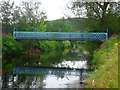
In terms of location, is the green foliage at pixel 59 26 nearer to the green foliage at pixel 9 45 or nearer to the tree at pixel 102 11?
the green foliage at pixel 9 45

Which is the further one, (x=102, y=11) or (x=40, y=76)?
(x=102, y=11)

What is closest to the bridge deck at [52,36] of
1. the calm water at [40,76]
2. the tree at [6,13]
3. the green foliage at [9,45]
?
the green foliage at [9,45]

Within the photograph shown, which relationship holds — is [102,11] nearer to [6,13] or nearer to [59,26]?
[6,13]

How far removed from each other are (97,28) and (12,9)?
6755 mm

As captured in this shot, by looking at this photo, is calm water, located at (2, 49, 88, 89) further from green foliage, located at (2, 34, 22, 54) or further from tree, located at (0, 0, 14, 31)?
tree, located at (0, 0, 14, 31)

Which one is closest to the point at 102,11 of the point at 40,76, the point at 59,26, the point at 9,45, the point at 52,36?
the point at 52,36

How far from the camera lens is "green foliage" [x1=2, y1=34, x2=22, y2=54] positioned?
21.1 metres

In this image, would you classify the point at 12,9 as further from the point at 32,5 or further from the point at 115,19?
the point at 115,19

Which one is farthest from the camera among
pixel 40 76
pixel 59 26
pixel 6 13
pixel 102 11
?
pixel 59 26

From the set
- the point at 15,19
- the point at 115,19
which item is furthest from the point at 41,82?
the point at 15,19

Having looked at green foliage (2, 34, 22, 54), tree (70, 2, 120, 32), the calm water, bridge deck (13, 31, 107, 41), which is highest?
tree (70, 2, 120, 32)

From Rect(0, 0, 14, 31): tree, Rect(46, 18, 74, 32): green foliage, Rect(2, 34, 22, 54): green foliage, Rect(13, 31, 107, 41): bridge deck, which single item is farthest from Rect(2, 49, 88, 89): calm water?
Rect(46, 18, 74, 32): green foliage

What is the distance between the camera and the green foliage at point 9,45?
21098mm

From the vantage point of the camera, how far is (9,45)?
21625 mm
